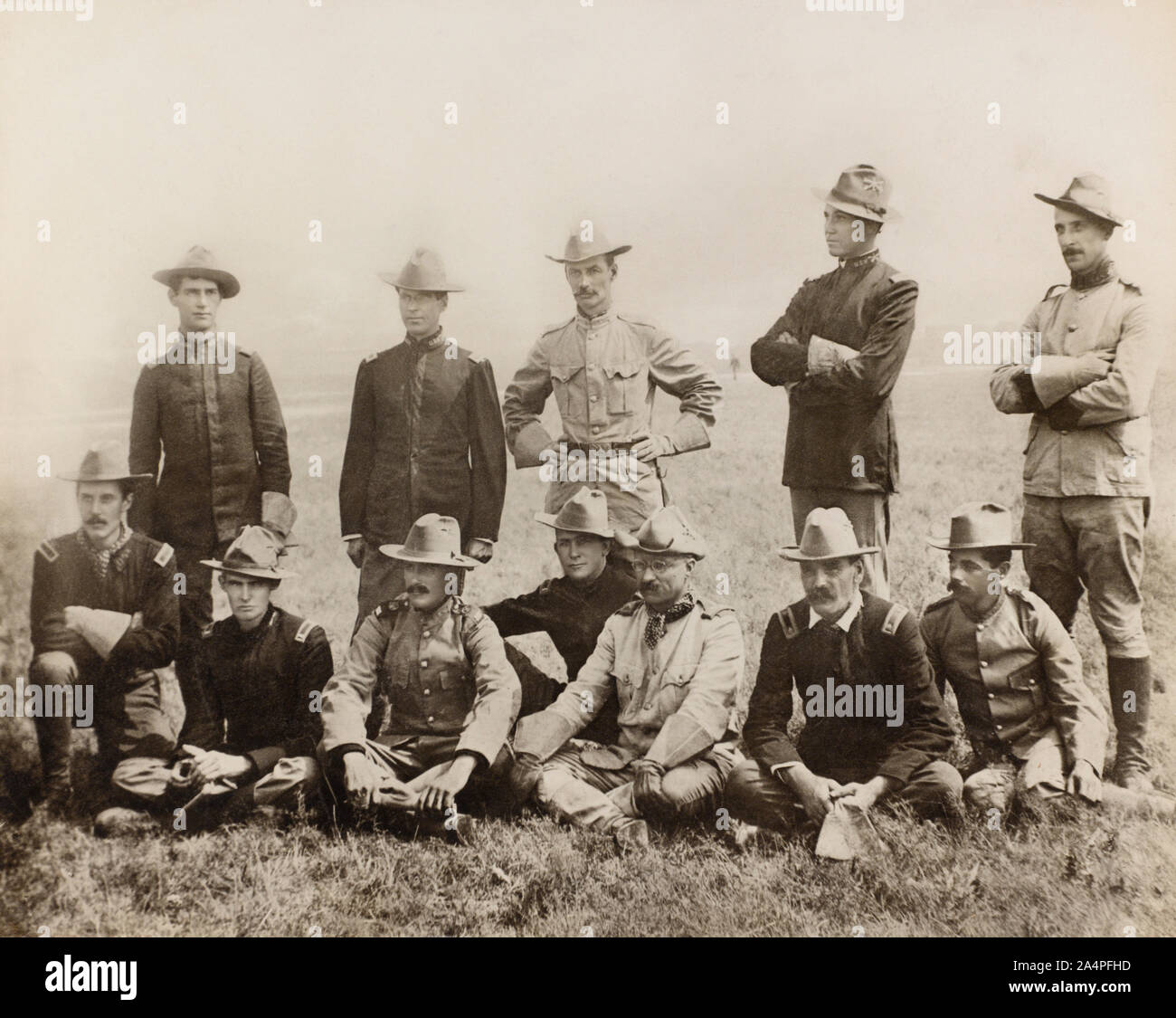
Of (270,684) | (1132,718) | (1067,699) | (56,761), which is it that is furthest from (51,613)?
(1132,718)

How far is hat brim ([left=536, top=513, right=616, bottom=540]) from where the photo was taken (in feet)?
19.2

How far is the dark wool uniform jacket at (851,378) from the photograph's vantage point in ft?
19.1

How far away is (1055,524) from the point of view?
19.8 ft

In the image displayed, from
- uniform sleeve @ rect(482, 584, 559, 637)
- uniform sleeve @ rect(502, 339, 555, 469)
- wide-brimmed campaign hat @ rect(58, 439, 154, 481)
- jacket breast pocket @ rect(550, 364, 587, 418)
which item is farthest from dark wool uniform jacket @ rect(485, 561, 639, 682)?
wide-brimmed campaign hat @ rect(58, 439, 154, 481)

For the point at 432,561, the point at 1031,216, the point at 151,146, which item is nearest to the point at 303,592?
the point at 432,561

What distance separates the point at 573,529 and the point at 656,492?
0.51 metres

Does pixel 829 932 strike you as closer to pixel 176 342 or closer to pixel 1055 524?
pixel 1055 524

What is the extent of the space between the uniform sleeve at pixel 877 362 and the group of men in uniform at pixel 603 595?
2cm

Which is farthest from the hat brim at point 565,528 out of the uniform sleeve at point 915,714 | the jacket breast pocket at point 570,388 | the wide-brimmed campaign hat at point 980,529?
the wide-brimmed campaign hat at point 980,529

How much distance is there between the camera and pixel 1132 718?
5.97m

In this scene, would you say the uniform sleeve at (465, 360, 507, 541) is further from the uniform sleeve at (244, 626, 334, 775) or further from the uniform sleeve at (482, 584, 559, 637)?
the uniform sleeve at (244, 626, 334, 775)

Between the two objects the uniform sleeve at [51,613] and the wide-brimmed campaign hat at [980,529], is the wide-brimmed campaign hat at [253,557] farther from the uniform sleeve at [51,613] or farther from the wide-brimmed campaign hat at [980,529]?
the wide-brimmed campaign hat at [980,529]

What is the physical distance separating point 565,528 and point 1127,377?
2.90 metres

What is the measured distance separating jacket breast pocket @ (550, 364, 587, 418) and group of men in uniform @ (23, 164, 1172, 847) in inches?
0.6
